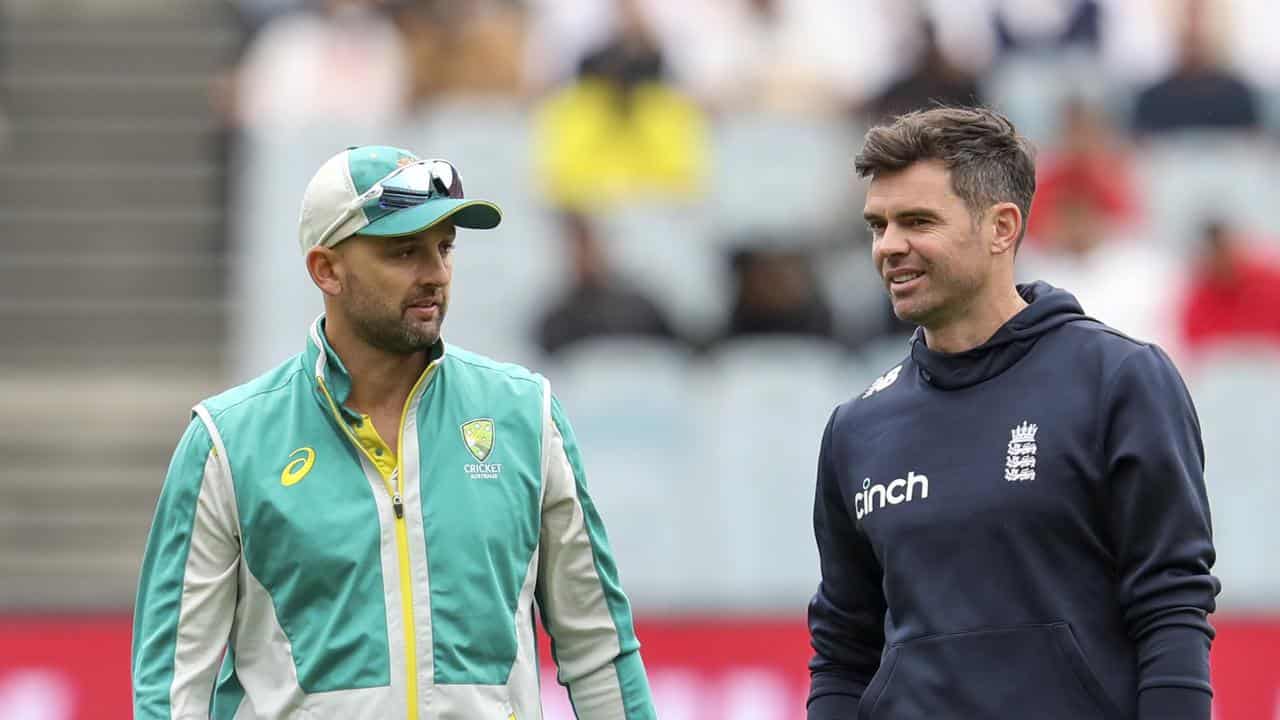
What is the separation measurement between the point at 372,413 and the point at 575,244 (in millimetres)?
5922

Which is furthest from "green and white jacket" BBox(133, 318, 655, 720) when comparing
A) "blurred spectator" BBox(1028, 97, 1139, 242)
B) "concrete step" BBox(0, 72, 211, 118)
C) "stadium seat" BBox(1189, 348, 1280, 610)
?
"concrete step" BBox(0, 72, 211, 118)

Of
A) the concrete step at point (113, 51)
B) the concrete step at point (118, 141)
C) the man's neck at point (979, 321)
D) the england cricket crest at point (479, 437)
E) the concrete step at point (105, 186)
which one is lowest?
the england cricket crest at point (479, 437)

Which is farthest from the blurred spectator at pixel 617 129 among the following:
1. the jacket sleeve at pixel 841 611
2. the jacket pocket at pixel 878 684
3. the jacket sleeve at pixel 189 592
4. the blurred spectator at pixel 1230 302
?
the jacket pocket at pixel 878 684

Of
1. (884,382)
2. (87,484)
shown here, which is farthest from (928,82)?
(884,382)

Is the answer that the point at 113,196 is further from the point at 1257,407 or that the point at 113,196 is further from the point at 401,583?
the point at 401,583

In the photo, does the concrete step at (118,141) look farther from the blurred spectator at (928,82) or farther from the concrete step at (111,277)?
the blurred spectator at (928,82)

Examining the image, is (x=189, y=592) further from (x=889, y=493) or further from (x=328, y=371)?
(x=889, y=493)

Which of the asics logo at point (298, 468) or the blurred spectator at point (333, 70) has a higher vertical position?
the blurred spectator at point (333, 70)

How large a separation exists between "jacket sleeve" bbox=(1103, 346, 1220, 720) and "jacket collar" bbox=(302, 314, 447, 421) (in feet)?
4.11

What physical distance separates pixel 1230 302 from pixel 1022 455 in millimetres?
6565

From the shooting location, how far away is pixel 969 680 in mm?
3498

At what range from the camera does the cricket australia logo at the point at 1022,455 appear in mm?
3482

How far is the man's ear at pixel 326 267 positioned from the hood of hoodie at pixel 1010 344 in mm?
1086

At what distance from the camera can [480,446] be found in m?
3.83
